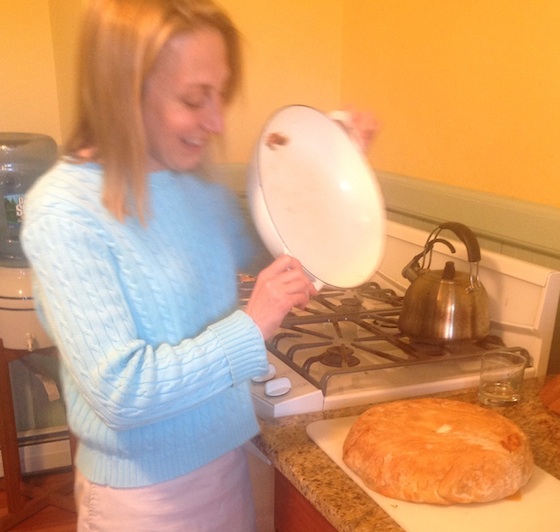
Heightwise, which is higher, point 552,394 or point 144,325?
point 144,325

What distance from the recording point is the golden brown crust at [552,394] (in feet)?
3.20

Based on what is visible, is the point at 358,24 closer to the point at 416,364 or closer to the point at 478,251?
the point at 478,251

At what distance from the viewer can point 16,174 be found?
1.85 metres

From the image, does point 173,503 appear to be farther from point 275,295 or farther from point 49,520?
point 49,520

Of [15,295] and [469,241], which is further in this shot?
[15,295]

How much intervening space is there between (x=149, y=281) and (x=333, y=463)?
0.34 m

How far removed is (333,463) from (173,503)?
0.73ft

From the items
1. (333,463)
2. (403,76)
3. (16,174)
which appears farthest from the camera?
(16,174)

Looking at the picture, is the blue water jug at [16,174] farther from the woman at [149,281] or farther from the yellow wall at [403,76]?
the woman at [149,281]

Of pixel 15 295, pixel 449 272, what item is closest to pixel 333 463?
pixel 449 272

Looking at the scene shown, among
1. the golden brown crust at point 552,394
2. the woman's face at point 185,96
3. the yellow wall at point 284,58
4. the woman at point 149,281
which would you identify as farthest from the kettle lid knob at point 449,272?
the yellow wall at point 284,58

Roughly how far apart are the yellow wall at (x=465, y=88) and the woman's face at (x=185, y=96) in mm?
663

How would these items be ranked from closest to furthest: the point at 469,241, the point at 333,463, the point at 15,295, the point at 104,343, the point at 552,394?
the point at 104,343 < the point at 333,463 < the point at 552,394 < the point at 469,241 < the point at 15,295

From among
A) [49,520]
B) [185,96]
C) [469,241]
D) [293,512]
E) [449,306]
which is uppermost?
[185,96]
